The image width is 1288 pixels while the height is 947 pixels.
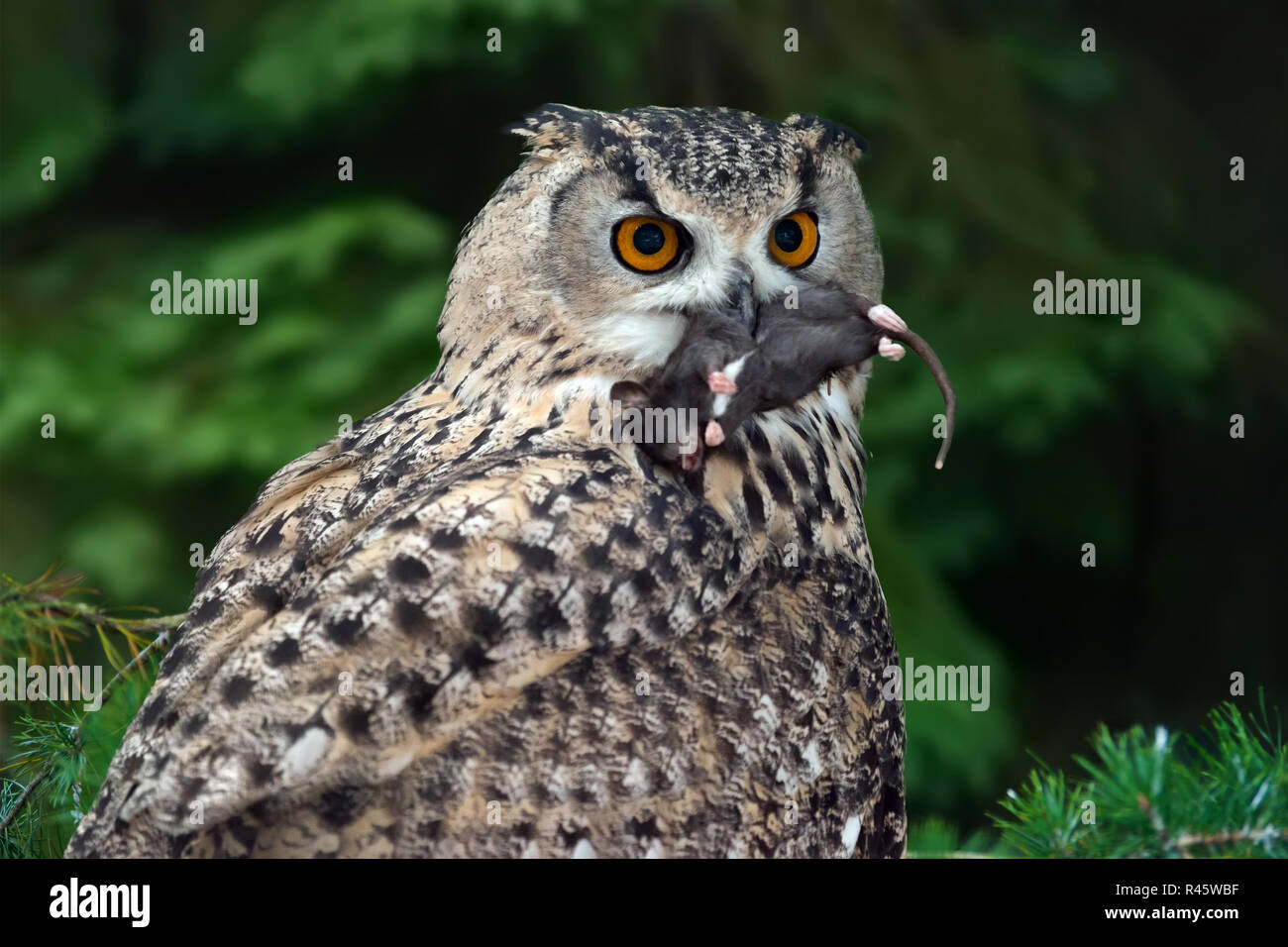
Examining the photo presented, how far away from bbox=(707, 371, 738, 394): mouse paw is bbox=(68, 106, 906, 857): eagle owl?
0.43ft

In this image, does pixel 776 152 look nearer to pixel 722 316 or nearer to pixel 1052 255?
pixel 722 316

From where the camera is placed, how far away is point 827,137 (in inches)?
72.7

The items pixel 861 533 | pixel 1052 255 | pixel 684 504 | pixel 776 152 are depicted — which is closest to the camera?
pixel 684 504

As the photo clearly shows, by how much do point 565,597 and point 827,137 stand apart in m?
0.83

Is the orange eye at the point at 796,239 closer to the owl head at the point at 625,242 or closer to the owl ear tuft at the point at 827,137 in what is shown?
the owl head at the point at 625,242

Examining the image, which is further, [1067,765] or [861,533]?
[1067,765]

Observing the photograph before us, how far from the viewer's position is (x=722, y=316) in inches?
64.0

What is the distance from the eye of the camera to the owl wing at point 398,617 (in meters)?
1.36

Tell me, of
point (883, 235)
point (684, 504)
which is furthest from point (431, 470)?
point (883, 235)

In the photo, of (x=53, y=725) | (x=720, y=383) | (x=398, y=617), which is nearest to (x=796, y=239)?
(x=720, y=383)

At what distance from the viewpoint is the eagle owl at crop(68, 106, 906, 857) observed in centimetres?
138

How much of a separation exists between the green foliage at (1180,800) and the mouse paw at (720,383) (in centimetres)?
63

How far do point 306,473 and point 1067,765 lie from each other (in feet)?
9.50

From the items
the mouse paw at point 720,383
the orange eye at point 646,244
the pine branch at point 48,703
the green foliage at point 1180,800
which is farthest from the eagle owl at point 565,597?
the pine branch at point 48,703
